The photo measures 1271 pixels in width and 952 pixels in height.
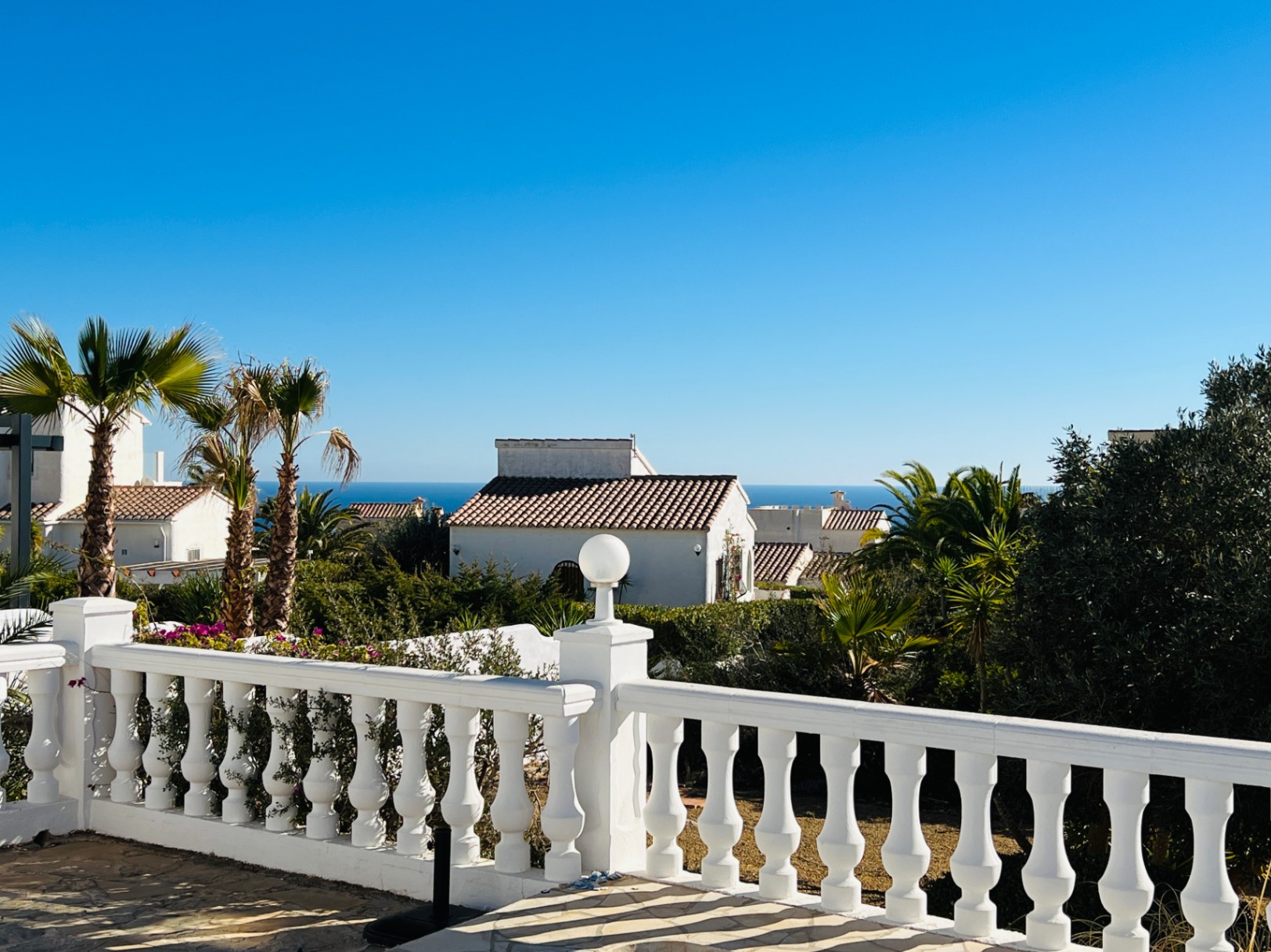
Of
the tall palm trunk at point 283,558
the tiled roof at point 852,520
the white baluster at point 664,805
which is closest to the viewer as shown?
Result: the white baluster at point 664,805

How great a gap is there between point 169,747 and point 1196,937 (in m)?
4.28

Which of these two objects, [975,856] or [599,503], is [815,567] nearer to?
[599,503]

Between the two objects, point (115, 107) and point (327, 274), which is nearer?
point (115, 107)

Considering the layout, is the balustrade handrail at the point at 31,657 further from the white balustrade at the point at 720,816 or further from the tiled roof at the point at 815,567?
the tiled roof at the point at 815,567

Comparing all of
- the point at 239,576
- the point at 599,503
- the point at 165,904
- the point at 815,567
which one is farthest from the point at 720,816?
the point at 815,567

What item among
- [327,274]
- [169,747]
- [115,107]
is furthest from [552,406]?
[169,747]

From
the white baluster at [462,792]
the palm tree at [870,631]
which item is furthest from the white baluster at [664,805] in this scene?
the palm tree at [870,631]

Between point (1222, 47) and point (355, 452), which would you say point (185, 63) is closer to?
point (355, 452)

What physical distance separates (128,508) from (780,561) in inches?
1103

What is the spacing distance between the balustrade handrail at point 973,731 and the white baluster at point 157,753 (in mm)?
2328

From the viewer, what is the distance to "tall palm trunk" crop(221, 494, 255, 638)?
48.8ft

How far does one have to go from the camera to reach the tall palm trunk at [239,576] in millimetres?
14883

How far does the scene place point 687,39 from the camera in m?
13.2

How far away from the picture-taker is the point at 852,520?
2440 inches
